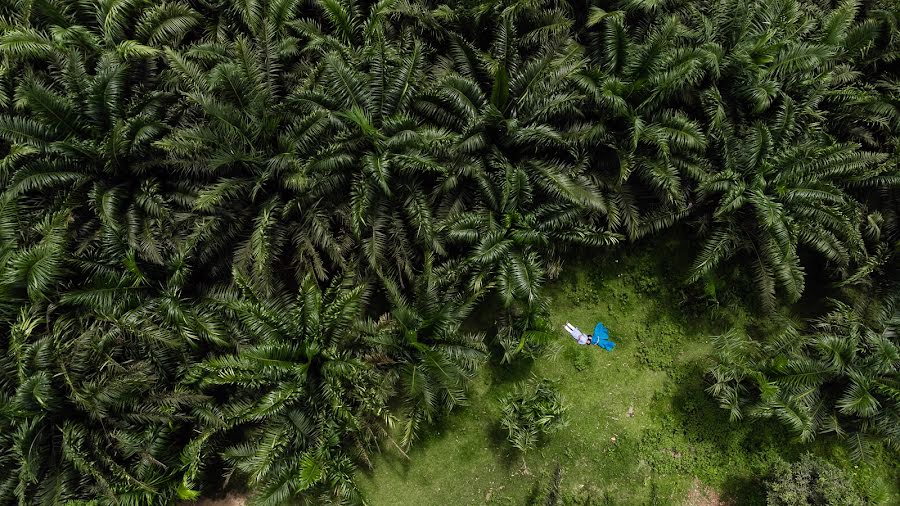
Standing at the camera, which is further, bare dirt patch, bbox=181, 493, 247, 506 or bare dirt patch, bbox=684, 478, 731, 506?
bare dirt patch, bbox=684, 478, 731, 506

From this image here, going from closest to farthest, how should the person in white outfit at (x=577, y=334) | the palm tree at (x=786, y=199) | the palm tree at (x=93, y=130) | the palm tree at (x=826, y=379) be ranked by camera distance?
the palm tree at (x=93, y=130) → the palm tree at (x=826, y=379) → the palm tree at (x=786, y=199) → the person in white outfit at (x=577, y=334)

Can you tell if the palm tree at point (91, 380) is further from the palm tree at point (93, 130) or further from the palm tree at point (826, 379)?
the palm tree at point (826, 379)

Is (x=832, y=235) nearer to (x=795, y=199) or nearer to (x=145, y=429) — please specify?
(x=795, y=199)

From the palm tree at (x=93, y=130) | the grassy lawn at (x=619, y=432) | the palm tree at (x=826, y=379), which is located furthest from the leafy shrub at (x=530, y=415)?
the palm tree at (x=93, y=130)

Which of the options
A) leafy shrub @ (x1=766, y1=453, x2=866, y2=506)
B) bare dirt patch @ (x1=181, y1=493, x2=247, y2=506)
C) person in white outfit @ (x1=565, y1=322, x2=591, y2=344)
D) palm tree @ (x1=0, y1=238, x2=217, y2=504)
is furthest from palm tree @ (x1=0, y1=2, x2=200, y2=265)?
leafy shrub @ (x1=766, y1=453, x2=866, y2=506)

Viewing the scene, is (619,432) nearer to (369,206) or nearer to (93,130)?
(369,206)

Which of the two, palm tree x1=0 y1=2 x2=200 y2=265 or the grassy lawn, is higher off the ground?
palm tree x1=0 y1=2 x2=200 y2=265

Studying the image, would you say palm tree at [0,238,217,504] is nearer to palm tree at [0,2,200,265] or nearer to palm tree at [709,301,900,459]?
palm tree at [0,2,200,265]
